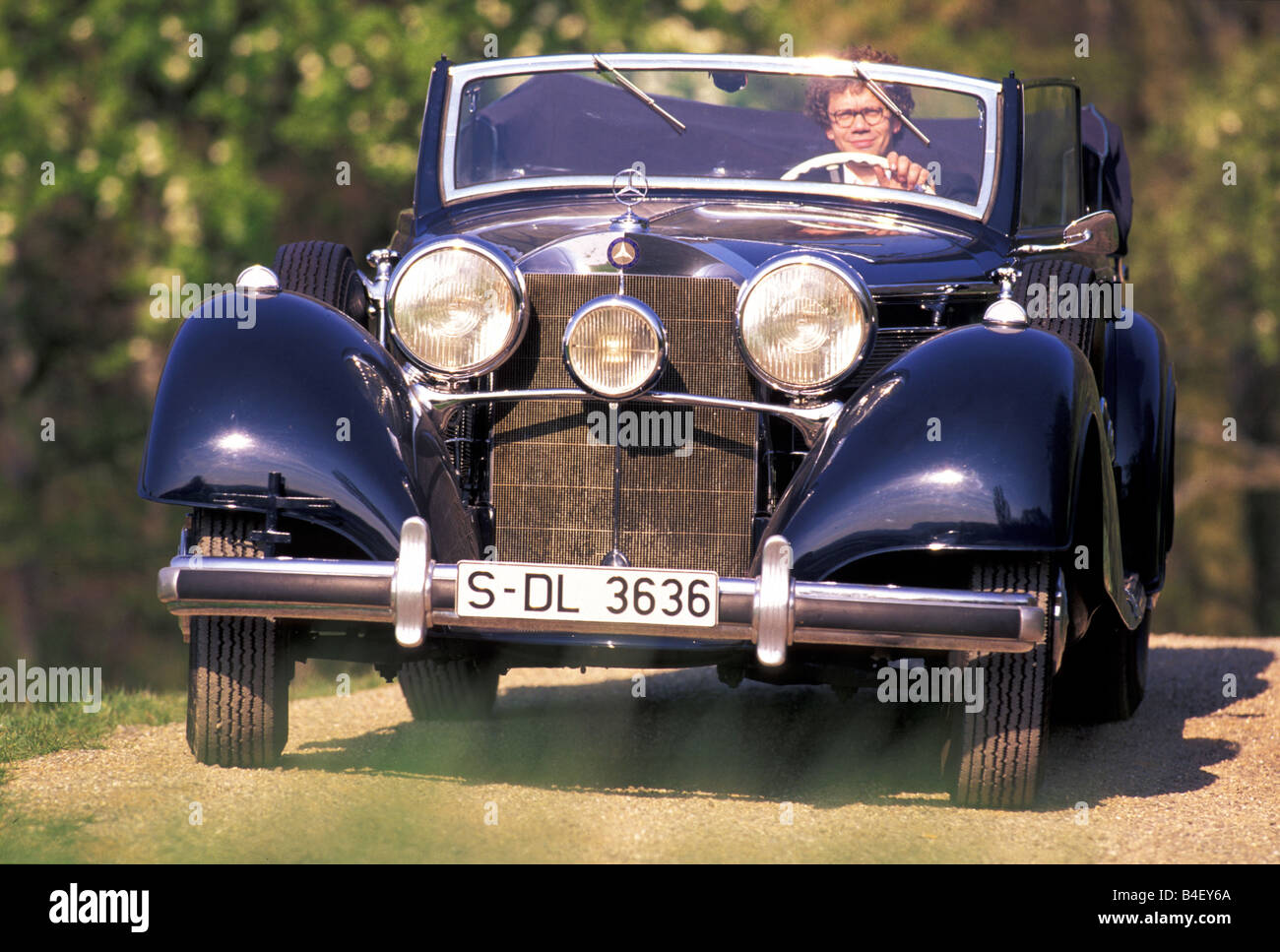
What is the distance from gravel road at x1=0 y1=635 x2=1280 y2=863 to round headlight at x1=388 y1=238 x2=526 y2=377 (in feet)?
3.58

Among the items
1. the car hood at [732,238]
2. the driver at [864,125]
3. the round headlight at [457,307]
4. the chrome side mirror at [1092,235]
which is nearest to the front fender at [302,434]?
the round headlight at [457,307]

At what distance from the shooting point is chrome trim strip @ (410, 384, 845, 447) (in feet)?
14.1

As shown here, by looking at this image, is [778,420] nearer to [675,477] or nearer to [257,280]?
[675,477]

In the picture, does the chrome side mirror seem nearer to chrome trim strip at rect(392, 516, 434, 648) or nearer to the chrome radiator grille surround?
the chrome radiator grille surround

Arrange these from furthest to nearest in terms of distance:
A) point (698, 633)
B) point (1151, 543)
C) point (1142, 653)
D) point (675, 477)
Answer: point (1142, 653)
point (1151, 543)
point (675, 477)
point (698, 633)

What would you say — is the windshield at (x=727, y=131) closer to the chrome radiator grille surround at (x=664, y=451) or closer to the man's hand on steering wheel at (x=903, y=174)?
the man's hand on steering wheel at (x=903, y=174)

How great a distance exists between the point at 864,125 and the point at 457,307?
1850 millimetres

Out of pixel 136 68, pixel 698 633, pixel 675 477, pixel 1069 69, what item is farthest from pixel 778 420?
pixel 1069 69

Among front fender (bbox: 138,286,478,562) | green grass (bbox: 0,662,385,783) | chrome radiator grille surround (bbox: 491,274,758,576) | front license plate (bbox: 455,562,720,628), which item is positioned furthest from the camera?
green grass (bbox: 0,662,385,783)

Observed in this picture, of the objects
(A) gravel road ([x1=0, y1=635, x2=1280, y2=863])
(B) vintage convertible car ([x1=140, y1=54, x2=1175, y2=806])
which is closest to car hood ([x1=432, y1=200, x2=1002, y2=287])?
(B) vintage convertible car ([x1=140, y1=54, x2=1175, y2=806])

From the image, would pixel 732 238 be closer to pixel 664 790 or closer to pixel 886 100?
pixel 886 100

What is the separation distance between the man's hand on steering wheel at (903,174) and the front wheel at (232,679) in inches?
92.9

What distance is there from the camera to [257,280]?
4.53 meters
